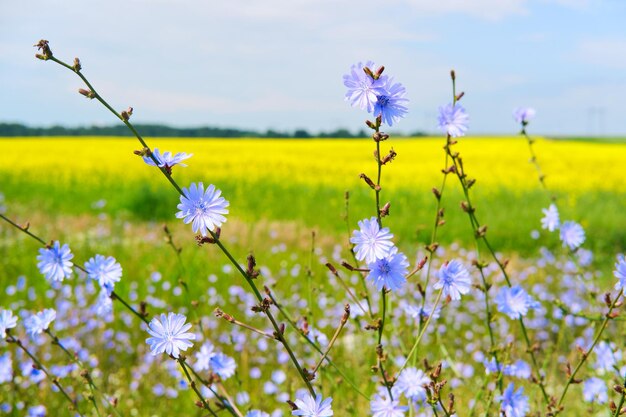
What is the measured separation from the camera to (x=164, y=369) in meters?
3.93

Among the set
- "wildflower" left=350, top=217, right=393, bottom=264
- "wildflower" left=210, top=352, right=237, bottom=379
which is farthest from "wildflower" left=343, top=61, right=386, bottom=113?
"wildflower" left=210, top=352, right=237, bottom=379

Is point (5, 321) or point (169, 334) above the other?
point (169, 334)

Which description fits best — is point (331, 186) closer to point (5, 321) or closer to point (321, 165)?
point (321, 165)

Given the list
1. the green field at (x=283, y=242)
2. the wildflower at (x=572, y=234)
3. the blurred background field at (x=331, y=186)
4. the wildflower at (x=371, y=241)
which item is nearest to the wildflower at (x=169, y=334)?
the wildflower at (x=371, y=241)

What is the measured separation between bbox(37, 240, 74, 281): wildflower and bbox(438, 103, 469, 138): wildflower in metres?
1.08

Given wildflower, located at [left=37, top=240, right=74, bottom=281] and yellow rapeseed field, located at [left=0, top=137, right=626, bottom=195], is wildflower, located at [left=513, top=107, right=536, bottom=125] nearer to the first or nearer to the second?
wildflower, located at [left=37, top=240, right=74, bottom=281]

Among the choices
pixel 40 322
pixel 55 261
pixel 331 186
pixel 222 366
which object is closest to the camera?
pixel 55 261

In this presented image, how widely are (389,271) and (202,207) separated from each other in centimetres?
40

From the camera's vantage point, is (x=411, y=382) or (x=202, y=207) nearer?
(x=202, y=207)

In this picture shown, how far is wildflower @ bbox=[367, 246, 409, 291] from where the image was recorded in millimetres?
1170

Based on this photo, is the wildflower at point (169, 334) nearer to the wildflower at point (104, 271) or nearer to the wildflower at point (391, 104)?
the wildflower at point (104, 271)

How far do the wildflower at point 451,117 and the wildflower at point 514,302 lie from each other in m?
0.53

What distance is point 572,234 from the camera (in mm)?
2207

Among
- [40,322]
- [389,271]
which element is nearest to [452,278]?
[389,271]
